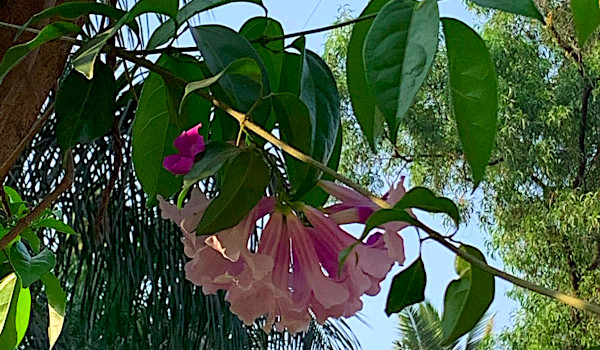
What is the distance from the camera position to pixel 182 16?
0.28 metres

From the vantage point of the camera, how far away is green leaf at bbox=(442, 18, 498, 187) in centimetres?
24

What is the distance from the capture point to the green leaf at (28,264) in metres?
0.39

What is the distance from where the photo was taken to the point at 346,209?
30cm

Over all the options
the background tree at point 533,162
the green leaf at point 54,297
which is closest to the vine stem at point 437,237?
the green leaf at point 54,297

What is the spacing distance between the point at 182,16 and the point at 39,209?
0.43 ft

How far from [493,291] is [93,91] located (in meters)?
0.18

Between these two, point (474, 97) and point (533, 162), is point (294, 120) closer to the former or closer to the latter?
point (474, 97)

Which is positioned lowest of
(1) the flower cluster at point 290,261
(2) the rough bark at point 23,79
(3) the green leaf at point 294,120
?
(1) the flower cluster at point 290,261

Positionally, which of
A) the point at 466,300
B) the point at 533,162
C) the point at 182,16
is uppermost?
the point at 533,162

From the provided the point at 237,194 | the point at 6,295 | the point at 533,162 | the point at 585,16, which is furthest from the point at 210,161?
the point at 533,162

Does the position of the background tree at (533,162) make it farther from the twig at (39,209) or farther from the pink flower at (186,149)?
the pink flower at (186,149)

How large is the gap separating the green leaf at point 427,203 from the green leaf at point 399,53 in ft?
0.07

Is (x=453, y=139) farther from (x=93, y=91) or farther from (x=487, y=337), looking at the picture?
(x=93, y=91)

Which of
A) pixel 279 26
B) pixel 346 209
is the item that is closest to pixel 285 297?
pixel 346 209
